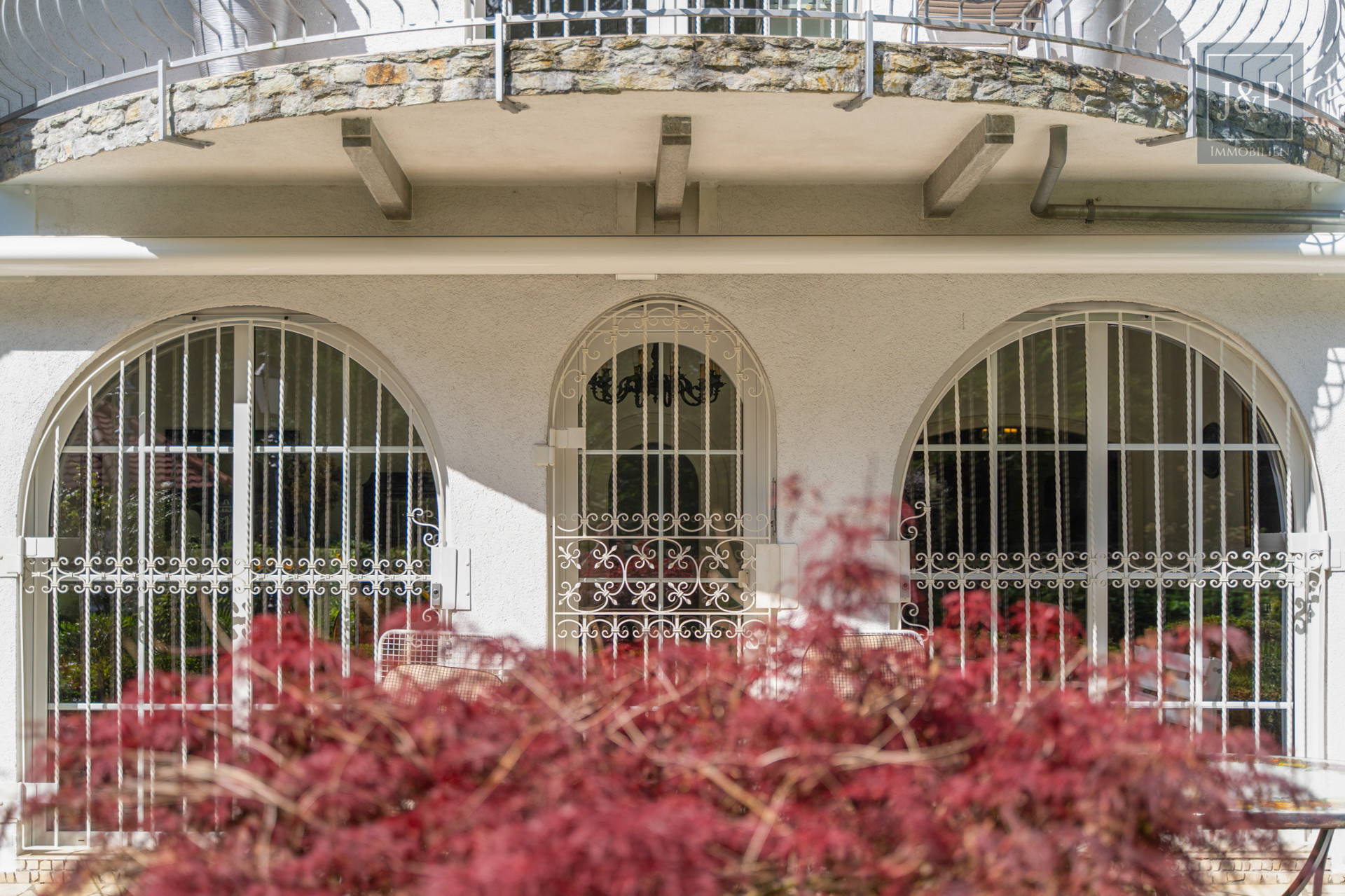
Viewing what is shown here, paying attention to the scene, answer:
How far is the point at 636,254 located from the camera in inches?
202

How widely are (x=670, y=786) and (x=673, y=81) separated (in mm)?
2706

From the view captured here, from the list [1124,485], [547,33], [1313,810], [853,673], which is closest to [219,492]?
[547,33]

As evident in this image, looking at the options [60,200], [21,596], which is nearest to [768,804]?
[21,596]

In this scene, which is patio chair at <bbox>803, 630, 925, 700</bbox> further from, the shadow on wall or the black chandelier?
the shadow on wall

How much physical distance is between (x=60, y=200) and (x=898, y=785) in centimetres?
528

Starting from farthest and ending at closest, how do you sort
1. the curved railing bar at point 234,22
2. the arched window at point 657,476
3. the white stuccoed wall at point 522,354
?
1. the arched window at point 657,476
2. the white stuccoed wall at point 522,354
3. the curved railing bar at point 234,22

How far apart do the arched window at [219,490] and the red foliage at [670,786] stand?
2.74m

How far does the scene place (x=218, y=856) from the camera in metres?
2.25

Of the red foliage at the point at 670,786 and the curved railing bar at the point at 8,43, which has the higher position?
the curved railing bar at the point at 8,43

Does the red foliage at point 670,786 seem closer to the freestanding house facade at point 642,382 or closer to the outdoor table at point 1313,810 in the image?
the outdoor table at point 1313,810

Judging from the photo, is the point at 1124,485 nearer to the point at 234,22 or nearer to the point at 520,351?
the point at 520,351

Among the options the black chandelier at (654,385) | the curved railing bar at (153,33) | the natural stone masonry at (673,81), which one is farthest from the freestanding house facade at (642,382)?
the natural stone masonry at (673,81)

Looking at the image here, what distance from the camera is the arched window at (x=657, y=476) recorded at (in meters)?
5.53

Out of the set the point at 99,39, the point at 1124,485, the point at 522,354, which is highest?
the point at 99,39
